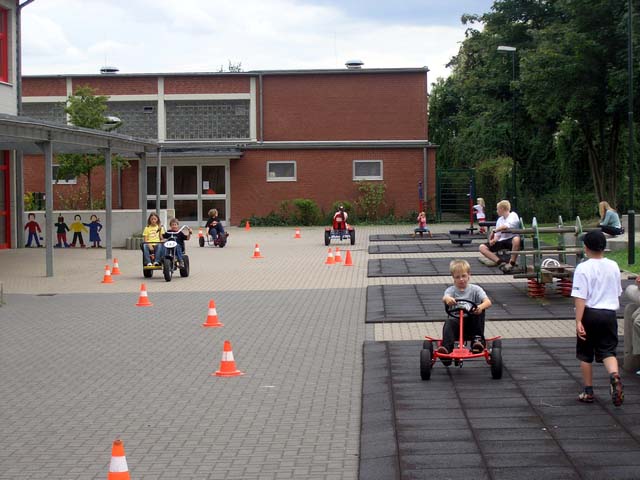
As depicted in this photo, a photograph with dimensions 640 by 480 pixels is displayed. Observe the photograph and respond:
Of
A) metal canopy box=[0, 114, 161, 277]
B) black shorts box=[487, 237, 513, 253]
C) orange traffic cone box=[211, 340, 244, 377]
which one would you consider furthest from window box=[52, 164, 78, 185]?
orange traffic cone box=[211, 340, 244, 377]

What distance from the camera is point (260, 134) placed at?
46812mm

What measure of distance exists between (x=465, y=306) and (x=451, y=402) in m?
1.44

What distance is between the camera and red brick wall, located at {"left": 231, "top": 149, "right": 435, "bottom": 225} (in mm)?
45156

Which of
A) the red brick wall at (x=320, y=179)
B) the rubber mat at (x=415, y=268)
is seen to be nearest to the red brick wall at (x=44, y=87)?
the red brick wall at (x=320, y=179)

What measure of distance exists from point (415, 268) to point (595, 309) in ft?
48.0

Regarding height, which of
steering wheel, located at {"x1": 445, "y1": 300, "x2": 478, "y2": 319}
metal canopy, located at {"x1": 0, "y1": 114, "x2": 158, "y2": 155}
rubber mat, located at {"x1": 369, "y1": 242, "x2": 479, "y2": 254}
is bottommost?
rubber mat, located at {"x1": 369, "y1": 242, "x2": 479, "y2": 254}

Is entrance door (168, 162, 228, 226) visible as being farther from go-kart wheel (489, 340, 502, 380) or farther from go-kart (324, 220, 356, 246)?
go-kart wheel (489, 340, 502, 380)

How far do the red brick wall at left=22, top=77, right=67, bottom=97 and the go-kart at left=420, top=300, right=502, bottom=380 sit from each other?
4010 centimetres

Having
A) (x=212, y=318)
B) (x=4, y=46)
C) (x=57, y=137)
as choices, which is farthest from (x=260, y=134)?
(x=212, y=318)

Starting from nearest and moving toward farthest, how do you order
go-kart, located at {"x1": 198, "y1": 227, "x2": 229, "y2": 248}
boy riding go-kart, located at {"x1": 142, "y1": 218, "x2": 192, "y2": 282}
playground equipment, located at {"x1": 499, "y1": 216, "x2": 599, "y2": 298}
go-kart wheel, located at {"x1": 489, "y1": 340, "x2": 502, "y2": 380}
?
1. go-kart wheel, located at {"x1": 489, "y1": 340, "x2": 502, "y2": 380}
2. playground equipment, located at {"x1": 499, "y1": 216, "x2": 599, "y2": 298}
3. boy riding go-kart, located at {"x1": 142, "y1": 218, "x2": 192, "y2": 282}
4. go-kart, located at {"x1": 198, "y1": 227, "x2": 229, "y2": 248}

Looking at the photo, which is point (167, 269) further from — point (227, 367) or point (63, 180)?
point (63, 180)

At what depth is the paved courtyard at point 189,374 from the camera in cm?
749

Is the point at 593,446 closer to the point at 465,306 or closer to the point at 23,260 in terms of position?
the point at 465,306

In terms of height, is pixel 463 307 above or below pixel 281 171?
below
